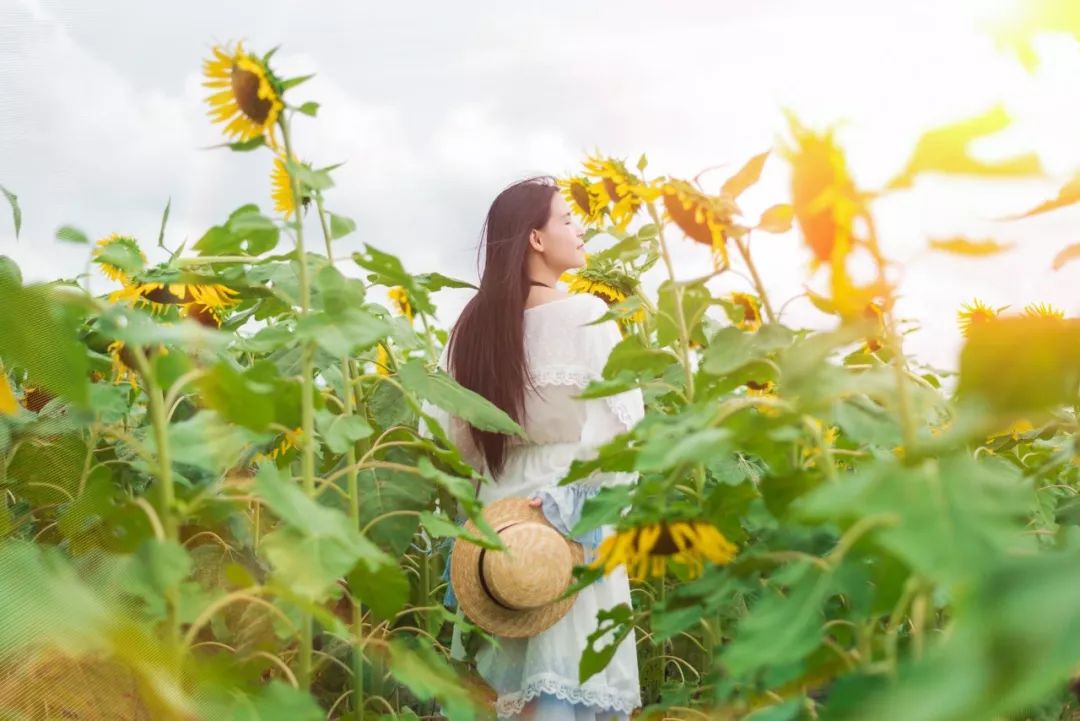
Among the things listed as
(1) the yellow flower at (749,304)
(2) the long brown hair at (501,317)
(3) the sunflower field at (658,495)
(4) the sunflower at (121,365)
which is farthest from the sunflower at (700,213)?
(2) the long brown hair at (501,317)

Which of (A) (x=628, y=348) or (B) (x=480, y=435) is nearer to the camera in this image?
(A) (x=628, y=348)

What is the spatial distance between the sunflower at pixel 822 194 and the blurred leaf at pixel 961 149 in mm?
52

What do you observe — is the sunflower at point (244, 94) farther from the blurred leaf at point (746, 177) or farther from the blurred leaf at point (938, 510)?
the blurred leaf at point (938, 510)

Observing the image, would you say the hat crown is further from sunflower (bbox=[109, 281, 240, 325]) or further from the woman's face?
the woman's face

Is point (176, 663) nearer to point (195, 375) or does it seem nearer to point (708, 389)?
point (195, 375)

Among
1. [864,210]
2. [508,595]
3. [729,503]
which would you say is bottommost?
[508,595]

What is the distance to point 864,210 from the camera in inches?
26.7

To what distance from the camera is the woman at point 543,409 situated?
218 cm

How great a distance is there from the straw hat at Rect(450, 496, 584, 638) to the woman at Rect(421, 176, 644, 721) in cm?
14

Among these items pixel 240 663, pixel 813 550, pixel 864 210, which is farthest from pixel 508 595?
pixel 864 210

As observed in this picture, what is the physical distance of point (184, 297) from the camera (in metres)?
1.86

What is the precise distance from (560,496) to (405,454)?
22.9 inches

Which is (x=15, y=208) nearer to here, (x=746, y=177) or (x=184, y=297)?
(x=184, y=297)

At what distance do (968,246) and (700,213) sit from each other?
392 mm
